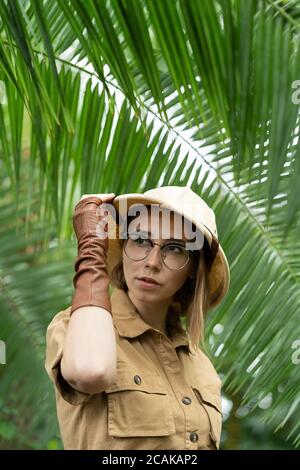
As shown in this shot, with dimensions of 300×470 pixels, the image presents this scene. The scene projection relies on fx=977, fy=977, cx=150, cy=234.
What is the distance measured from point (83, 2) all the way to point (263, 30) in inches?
25.3

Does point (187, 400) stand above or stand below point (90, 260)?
below

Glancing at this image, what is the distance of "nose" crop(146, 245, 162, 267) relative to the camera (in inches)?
89.5

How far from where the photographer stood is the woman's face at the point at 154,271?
2.28 m

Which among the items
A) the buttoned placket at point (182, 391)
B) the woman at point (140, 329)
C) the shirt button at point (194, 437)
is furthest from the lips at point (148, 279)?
the shirt button at point (194, 437)

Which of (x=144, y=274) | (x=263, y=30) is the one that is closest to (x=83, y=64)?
(x=263, y=30)

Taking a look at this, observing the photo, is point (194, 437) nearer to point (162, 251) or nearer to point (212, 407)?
point (212, 407)

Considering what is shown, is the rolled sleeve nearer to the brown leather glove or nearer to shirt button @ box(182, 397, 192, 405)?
the brown leather glove

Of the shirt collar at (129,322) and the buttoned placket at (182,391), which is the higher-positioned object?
the shirt collar at (129,322)

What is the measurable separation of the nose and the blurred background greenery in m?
0.27

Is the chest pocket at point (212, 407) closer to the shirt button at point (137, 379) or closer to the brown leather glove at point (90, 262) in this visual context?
the shirt button at point (137, 379)

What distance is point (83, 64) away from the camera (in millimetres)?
3492

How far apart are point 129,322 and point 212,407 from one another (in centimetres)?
29

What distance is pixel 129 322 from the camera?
7.55 feet

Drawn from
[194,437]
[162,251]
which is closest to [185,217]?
[162,251]
